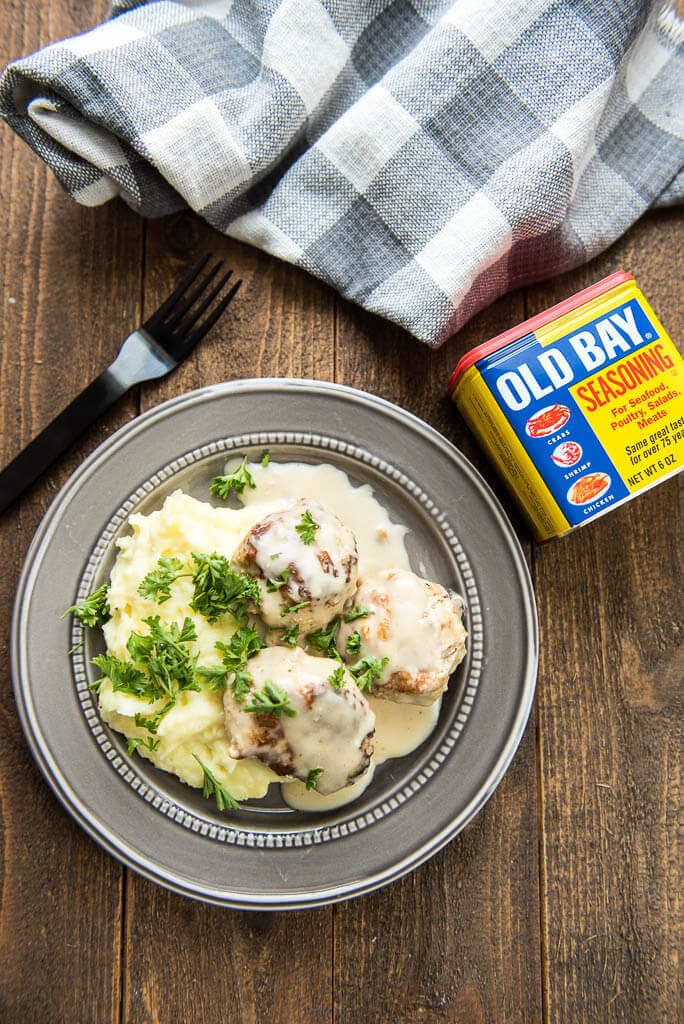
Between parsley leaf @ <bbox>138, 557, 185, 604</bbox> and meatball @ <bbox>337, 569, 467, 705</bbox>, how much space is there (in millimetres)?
464

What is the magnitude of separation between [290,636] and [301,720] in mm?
218

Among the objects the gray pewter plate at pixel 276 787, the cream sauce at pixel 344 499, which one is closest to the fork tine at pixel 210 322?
the gray pewter plate at pixel 276 787

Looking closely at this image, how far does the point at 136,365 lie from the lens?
220 cm

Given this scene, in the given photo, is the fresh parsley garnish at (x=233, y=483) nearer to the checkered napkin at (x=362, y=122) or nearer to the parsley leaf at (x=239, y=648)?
the parsley leaf at (x=239, y=648)

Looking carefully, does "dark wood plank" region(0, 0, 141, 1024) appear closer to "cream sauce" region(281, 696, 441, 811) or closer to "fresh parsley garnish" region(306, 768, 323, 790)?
"cream sauce" region(281, 696, 441, 811)

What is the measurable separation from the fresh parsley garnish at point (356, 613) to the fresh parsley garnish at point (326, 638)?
4 centimetres

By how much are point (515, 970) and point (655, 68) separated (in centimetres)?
274

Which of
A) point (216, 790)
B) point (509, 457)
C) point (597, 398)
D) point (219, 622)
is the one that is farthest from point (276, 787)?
point (597, 398)

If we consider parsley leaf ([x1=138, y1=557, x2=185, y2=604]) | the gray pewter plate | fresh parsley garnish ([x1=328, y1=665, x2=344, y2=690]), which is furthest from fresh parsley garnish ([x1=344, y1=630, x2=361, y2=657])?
parsley leaf ([x1=138, y1=557, x2=185, y2=604])

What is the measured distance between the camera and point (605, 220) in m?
2.32

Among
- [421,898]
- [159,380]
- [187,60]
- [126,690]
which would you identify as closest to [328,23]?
[187,60]

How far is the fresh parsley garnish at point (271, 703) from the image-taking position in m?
1.82

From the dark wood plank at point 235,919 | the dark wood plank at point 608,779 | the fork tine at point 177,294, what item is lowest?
the dark wood plank at point 608,779

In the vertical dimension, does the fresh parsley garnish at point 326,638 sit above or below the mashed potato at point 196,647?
below
